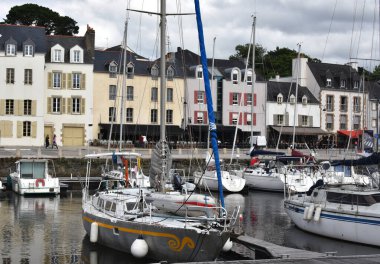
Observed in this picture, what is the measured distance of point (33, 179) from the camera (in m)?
45.2

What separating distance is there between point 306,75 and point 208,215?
68.0 m

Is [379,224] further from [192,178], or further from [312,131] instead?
[312,131]

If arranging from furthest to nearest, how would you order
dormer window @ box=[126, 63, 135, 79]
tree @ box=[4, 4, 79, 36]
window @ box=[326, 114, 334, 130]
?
tree @ box=[4, 4, 79, 36], window @ box=[326, 114, 334, 130], dormer window @ box=[126, 63, 135, 79]

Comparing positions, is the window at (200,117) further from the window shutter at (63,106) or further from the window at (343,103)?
the window at (343,103)

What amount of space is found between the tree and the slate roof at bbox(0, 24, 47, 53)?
27146 millimetres

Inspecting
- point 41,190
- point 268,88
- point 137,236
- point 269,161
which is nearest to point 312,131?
point 268,88

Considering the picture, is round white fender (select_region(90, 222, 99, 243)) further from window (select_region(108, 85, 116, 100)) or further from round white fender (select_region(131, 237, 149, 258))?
window (select_region(108, 85, 116, 100))

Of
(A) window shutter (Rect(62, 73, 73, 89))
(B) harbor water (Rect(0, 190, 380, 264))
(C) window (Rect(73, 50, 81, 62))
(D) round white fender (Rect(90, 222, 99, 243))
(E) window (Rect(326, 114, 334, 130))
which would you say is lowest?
(B) harbor water (Rect(0, 190, 380, 264))

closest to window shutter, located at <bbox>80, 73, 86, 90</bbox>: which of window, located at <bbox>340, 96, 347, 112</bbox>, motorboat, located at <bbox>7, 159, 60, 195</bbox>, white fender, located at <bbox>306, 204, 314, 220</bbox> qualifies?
motorboat, located at <bbox>7, 159, 60, 195</bbox>

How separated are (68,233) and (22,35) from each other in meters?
44.0

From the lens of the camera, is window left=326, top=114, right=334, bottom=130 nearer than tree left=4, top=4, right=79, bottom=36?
Yes

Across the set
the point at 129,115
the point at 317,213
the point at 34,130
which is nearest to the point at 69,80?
the point at 34,130

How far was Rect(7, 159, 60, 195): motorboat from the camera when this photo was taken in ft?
146

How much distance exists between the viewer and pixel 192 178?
180 ft
